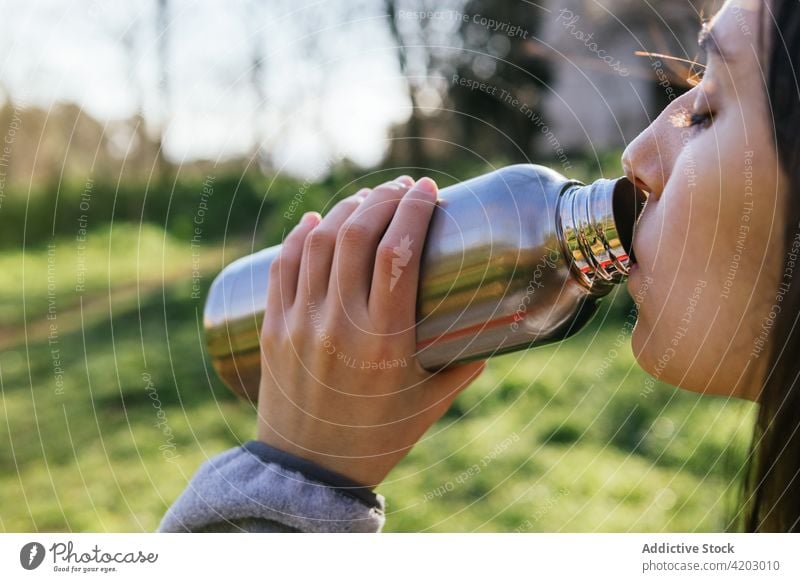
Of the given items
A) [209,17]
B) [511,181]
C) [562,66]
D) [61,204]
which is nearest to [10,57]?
[209,17]

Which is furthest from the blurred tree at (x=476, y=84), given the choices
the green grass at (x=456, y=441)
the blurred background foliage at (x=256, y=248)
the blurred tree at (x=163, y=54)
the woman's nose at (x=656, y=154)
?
the woman's nose at (x=656, y=154)

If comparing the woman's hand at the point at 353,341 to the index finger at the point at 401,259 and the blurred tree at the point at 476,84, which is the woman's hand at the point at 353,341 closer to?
the index finger at the point at 401,259

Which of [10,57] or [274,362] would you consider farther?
[10,57]

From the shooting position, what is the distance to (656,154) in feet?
1.73

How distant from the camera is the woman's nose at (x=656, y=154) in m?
0.52

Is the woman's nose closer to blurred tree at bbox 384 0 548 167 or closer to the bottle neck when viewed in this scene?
the bottle neck

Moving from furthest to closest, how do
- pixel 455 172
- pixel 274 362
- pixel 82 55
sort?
pixel 455 172 < pixel 82 55 < pixel 274 362

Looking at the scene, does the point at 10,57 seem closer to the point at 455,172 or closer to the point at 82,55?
the point at 82,55

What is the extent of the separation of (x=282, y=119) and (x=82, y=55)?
0.26 metres

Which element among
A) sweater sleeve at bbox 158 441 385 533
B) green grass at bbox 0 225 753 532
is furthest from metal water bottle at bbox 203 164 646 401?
green grass at bbox 0 225 753 532

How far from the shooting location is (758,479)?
0.64 meters

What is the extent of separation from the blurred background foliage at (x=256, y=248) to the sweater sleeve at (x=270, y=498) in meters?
0.39

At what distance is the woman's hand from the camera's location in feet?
1.89

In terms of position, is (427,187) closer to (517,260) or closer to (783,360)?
(517,260)
